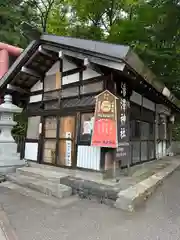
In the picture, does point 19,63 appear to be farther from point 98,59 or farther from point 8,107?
point 98,59

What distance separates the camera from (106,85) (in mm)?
5918

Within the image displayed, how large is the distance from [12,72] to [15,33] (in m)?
6.72

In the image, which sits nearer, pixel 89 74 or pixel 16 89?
pixel 89 74

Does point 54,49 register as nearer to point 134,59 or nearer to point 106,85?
point 106,85

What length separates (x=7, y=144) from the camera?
25.4ft

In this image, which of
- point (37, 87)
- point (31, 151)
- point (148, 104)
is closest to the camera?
point (31, 151)

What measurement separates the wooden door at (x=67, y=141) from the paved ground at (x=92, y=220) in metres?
1.86

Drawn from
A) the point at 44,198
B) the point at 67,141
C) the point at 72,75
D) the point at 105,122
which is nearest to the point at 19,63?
the point at 72,75

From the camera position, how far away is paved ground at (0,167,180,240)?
3.29 metres

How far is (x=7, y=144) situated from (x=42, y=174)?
2.12 m

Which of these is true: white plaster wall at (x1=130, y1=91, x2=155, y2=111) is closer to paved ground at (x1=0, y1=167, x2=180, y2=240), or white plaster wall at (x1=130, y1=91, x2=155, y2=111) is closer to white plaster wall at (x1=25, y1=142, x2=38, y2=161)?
paved ground at (x1=0, y1=167, x2=180, y2=240)

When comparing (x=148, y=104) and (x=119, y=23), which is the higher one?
(x=119, y=23)

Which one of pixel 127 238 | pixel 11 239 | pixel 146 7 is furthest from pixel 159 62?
pixel 11 239

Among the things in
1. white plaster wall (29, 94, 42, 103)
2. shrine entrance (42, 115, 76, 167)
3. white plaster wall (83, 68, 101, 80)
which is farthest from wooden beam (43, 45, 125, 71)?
white plaster wall (29, 94, 42, 103)
